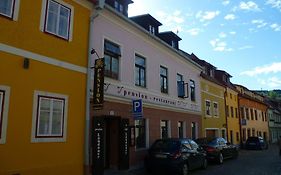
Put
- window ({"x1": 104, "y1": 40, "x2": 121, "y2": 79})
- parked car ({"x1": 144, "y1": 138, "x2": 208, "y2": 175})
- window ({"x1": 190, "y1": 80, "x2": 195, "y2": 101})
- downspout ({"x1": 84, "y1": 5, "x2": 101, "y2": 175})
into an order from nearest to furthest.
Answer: downspout ({"x1": 84, "y1": 5, "x2": 101, "y2": 175}), parked car ({"x1": 144, "y1": 138, "x2": 208, "y2": 175}), window ({"x1": 104, "y1": 40, "x2": 121, "y2": 79}), window ({"x1": 190, "y1": 80, "x2": 195, "y2": 101})

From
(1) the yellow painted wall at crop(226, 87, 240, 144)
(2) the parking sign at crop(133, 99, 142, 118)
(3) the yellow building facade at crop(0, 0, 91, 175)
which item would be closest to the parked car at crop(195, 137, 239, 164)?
(2) the parking sign at crop(133, 99, 142, 118)

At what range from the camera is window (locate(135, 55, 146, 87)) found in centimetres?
1678

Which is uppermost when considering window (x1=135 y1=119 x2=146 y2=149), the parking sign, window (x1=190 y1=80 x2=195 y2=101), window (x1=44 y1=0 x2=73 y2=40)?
window (x1=44 y1=0 x2=73 y2=40)

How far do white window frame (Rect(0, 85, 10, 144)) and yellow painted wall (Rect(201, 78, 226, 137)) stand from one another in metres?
18.3

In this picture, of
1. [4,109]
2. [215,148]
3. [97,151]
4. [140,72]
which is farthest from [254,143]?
[4,109]

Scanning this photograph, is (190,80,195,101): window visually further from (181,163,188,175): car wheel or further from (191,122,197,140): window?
(181,163,188,175): car wheel

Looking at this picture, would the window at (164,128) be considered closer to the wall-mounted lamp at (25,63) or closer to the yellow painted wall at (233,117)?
the wall-mounted lamp at (25,63)

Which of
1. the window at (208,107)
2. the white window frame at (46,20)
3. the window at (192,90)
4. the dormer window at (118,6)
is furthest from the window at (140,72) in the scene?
the window at (208,107)

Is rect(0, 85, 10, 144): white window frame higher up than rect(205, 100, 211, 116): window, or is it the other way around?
rect(205, 100, 211, 116): window

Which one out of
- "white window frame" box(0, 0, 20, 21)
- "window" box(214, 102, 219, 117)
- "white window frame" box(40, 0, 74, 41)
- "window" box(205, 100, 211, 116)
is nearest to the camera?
"white window frame" box(0, 0, 20, 21)

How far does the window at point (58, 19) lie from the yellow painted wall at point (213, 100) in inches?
643

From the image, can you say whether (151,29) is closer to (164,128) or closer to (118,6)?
(118,6)

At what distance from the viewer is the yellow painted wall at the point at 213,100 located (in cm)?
2583

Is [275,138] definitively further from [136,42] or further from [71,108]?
[71,108]
